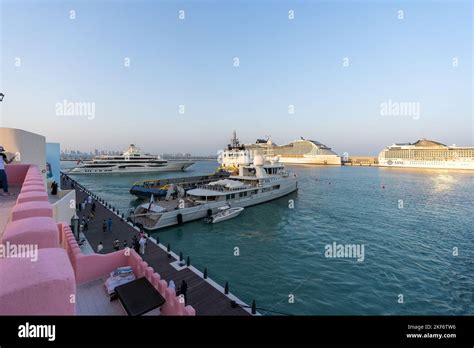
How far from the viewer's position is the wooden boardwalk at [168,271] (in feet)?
37.0

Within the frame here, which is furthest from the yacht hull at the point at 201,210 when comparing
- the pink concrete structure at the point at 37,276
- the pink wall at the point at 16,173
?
the pink concrete structure at the point at 37,276

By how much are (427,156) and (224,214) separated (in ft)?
488

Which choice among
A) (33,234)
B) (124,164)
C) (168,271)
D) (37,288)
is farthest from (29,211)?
(124,164)

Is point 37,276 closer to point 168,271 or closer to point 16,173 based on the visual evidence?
point 168,271

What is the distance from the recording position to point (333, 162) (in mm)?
154250

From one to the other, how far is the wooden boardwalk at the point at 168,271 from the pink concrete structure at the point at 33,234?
981 cm

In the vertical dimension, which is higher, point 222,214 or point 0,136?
point 0,136

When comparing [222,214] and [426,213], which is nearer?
[222,214]

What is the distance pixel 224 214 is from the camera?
28.6 metres
